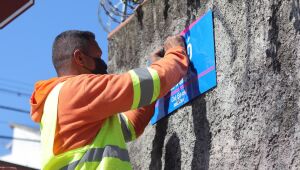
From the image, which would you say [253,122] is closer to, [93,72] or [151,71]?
[151,71]

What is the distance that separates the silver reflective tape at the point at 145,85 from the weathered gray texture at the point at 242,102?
0.29 m

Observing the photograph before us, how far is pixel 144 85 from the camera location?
2740mm

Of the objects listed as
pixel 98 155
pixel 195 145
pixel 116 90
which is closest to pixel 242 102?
pixel 195 145

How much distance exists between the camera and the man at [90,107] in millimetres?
2639

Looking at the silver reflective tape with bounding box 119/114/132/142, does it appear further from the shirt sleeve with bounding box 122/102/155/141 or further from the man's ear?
the man's ear

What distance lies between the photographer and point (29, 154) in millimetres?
24328

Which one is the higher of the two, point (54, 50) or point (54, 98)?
point (54, 50)

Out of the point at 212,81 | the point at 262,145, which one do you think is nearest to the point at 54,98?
the point at 212,81

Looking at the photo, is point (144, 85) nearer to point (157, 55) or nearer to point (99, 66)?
point (99, 66)

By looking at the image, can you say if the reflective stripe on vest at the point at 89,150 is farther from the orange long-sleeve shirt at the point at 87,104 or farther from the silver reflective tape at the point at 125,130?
the silver reflective tape at the point at 125,130

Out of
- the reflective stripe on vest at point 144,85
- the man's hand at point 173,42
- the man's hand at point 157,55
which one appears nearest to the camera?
the reflective stripe on vest at point 144,85

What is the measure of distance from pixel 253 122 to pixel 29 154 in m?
22.4

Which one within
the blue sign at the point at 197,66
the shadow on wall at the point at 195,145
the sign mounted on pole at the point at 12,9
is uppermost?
the sign mounted on pole at the point at 12,9

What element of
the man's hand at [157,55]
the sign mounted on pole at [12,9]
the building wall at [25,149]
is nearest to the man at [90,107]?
the man's hand at [157,55]
